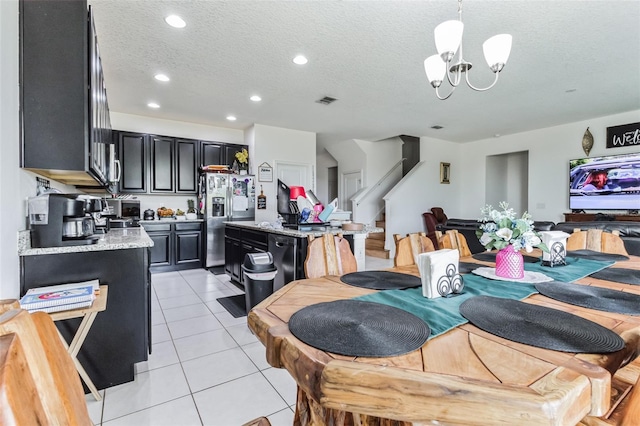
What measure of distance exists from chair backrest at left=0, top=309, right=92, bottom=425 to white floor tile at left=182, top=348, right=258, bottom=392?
162cm

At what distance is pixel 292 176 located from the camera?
633 centimetres

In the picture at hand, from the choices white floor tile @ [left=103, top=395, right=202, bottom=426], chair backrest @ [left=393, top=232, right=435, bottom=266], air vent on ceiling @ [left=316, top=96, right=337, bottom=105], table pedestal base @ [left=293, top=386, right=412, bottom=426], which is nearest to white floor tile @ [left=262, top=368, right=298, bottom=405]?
white floor tile @ [left=103, top=395, right=202, bottom=426]

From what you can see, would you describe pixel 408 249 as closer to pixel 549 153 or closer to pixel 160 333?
pixel 160 333

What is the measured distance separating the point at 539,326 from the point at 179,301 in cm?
363

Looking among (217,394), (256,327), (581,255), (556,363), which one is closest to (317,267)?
(256,327)

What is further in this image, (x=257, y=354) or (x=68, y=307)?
(x=257, y=354)

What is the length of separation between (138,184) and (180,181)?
0.65 m

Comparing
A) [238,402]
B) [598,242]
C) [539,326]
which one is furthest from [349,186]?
[539,326]

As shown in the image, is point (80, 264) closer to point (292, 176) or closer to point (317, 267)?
point (317, 267)

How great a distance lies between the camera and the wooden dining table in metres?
0.46

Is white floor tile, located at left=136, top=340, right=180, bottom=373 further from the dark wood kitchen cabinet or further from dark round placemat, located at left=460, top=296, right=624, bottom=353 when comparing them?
the dark wood kitchen cabinet

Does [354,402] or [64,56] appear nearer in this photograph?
[354,402]

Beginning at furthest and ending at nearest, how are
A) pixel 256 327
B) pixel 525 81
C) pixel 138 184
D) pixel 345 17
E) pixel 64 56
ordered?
pixel 138 184
pixel 525 81
pixel 345 17
pixel 64 56
pixel 256 327

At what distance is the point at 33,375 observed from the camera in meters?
0.43
